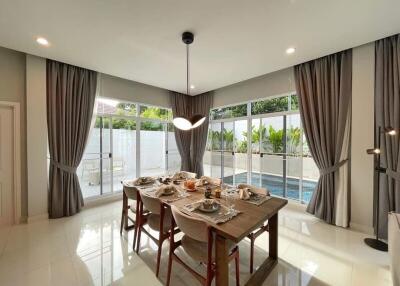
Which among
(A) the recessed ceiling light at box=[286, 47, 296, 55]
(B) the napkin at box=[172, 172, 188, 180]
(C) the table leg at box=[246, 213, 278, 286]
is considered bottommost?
(C) the table leg at box=[246, 213, 278, 286]

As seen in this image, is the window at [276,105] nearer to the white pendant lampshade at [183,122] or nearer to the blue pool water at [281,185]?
the blue pool water at [281,185]

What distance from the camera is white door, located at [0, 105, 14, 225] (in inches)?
110

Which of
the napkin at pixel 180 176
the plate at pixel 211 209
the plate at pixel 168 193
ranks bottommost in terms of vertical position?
the plate at pixel 211 209

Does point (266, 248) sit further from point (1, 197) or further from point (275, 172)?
point (1, 197)

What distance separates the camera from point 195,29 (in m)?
2.15

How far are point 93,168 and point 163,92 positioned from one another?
8.00ft

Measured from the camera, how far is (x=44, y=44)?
2496 mm

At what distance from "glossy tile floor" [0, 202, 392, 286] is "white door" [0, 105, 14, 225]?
0.28 metres

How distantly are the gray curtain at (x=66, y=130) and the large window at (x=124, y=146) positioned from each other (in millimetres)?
340

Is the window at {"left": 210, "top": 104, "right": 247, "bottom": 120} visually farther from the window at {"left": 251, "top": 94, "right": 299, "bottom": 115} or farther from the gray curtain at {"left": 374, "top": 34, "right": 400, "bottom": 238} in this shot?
the gray curtain at {"left": 374, "top": 34, "right": 400, "bottom": 238}

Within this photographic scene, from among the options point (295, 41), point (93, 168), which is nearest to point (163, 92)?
point (93, 168)

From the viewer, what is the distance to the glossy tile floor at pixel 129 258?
1.80 meters

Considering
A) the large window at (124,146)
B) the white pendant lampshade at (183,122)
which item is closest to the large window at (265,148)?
the large window at (124,146)

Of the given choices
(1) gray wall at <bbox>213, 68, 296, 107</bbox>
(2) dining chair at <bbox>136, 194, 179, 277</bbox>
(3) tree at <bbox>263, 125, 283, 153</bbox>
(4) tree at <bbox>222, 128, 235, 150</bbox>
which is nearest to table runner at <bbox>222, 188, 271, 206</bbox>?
(2) dining chair at <bbox>136, 194, 179, 277</bbox>
